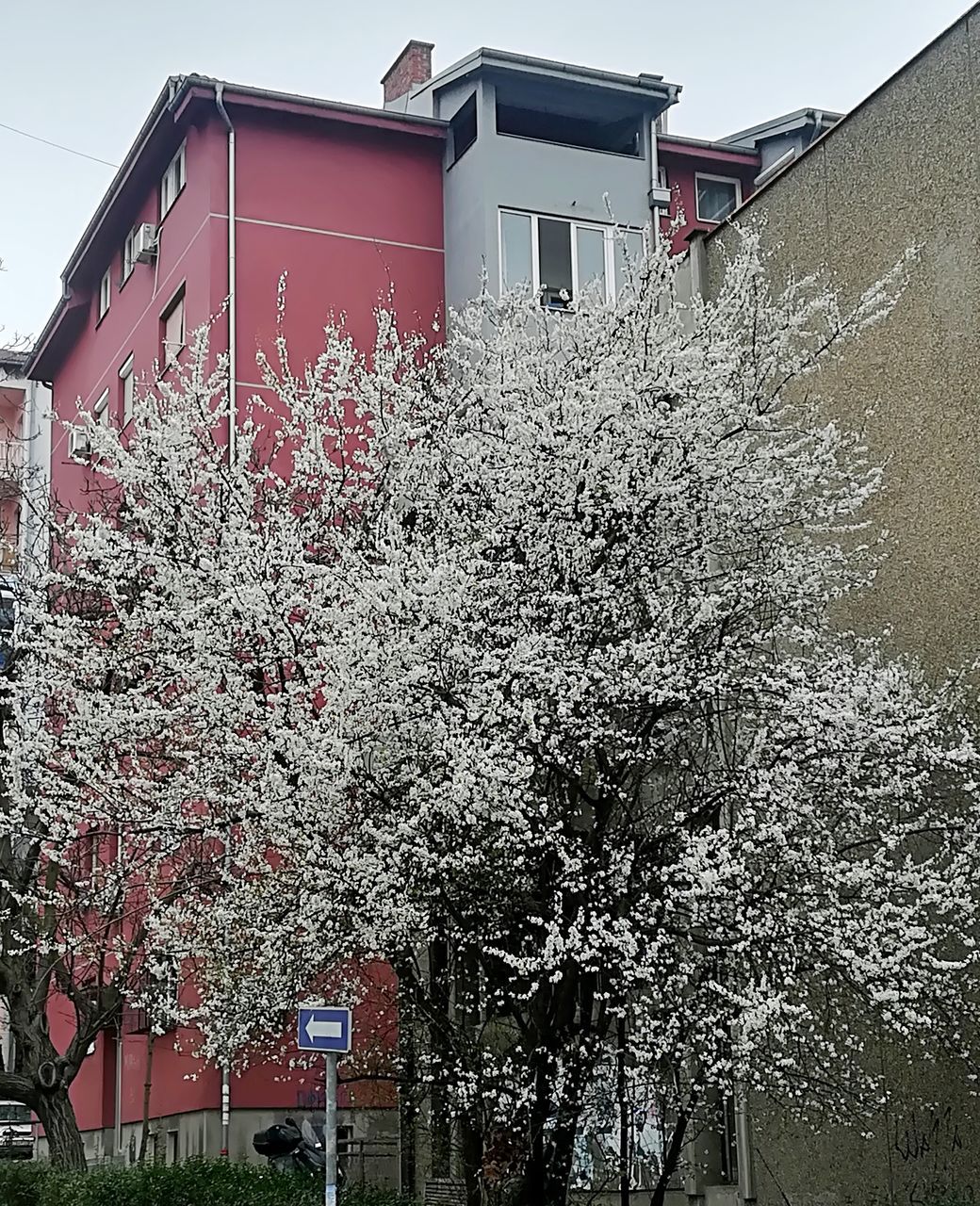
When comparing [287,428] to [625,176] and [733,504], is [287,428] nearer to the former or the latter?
[733,504]

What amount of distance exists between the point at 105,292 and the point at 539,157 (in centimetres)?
988

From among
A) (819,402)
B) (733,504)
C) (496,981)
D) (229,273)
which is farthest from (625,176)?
(496,981)

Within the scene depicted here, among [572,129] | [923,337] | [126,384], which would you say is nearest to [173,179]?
[126,384]

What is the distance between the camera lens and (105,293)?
106ft

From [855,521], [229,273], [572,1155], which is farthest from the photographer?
[229,273]

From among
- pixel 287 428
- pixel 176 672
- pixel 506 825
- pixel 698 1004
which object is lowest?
pixel 698 1004

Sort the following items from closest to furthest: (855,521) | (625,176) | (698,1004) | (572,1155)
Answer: (698,1004)
(572,1155)
(855,521)
(625,176)

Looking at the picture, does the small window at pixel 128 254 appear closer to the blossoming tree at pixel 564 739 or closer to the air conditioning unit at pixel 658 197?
the air conditioning unit at pixel 658 197

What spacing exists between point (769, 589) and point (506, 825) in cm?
300

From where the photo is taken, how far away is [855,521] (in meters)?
14.9

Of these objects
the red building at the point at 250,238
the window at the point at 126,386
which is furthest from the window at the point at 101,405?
the red building at the point at 250,238

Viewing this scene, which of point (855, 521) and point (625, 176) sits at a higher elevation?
point (625, 176)

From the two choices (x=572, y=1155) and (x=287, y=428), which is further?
(x=287, y=428)

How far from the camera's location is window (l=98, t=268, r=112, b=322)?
31781 mm
